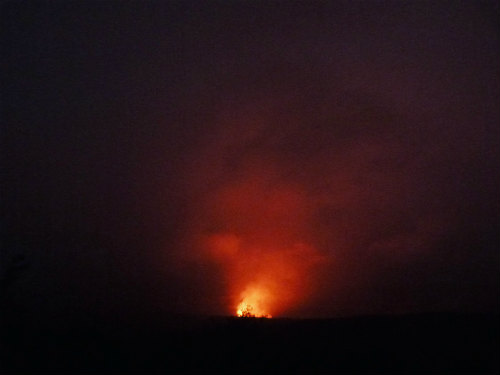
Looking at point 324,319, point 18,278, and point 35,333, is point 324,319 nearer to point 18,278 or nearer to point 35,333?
point 35,333

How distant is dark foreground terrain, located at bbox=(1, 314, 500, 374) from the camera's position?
14.1 meters

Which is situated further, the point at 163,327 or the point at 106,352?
the point at 163,327

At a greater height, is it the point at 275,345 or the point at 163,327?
the point at 163,327

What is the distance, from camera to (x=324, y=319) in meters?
18.8

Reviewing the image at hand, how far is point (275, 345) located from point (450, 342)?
17.5ft

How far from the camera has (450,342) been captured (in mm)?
15297

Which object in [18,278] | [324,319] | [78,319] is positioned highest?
[18,278]

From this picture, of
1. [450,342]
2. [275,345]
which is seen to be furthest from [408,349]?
[275,345]

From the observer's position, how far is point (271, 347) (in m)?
15.3

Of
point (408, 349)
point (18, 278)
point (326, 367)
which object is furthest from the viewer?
point (18, 278)

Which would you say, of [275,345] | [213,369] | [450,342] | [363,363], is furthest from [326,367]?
[450,342]

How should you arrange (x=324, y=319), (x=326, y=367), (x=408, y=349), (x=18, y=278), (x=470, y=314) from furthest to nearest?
1. (x=18, y=278)
2. (x=324, y=319)
3. (x=470, y=314)
4. (x=408, y=349)
5. (x=326, y=367)

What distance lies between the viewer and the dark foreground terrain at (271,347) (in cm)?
1413

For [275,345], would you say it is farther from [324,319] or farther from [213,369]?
[324,319]
